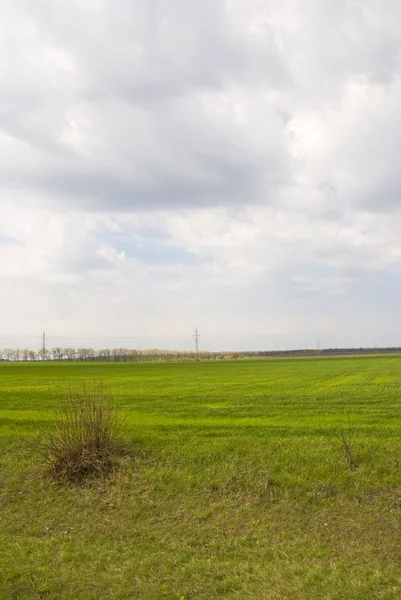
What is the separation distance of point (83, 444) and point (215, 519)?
13.8 ft

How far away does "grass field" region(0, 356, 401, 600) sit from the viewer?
6801 millimetres

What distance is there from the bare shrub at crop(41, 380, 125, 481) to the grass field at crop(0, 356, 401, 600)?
1.49ft

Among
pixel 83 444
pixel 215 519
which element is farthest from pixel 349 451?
pixel 83 444

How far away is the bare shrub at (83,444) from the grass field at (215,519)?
1.49 feet

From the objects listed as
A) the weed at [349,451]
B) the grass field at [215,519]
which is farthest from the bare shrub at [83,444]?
the weed at [349,451]

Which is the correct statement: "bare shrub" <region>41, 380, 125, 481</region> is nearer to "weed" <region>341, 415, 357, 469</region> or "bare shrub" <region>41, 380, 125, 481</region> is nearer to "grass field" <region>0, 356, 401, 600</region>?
"grass field" <region>0, 356, 401, 600</region>

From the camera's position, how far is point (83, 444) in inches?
464

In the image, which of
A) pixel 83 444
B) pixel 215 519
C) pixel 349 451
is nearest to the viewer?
pixel 215 519

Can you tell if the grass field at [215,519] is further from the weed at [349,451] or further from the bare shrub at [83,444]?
Answer: the bare shrub at [83,444]

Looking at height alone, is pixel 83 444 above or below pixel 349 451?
above

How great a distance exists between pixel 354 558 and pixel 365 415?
11.6 m

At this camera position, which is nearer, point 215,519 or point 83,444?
point 215,519

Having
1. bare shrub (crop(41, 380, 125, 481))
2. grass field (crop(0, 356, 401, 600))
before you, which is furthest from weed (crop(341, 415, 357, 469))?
bare shrub (crop(41, 380, 125, 481))

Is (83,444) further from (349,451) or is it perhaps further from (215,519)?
(349,451)
